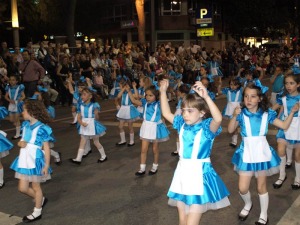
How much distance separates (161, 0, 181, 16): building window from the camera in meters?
41.8

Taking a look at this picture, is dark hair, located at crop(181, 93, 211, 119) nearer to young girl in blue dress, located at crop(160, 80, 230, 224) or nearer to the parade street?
young girl in blue dress, located at crop(160, 80, 230, 224)

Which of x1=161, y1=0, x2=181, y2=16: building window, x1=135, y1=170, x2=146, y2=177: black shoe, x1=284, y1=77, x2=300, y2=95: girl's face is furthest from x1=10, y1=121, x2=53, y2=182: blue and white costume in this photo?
x1=161, y1=0, x2=181, y2=16: building window

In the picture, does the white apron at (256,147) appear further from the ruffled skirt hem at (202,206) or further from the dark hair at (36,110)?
the dark hair at (36,110)

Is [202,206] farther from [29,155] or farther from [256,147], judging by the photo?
[29,155]

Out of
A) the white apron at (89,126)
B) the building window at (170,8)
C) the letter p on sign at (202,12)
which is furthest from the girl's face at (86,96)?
the building window at (170,8)

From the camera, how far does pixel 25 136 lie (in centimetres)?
520

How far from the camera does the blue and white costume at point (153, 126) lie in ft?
22.3

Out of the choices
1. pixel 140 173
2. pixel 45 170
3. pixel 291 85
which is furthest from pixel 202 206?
pixel 140 173

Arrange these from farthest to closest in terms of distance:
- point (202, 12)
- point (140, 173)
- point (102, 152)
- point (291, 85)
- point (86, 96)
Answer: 1. point (202, 12)
2. point (102, 152)
3. point (86, 96)
4. point (140, 173)
5. point (291, 85)

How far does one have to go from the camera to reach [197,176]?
3756 mm

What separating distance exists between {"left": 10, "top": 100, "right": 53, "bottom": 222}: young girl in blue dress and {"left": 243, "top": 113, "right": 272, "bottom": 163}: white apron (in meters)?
→ 2.47

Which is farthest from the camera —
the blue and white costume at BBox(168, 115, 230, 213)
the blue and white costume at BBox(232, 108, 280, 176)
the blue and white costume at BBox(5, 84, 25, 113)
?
the blue and white costume at BBox(5, 84, 25, 113)

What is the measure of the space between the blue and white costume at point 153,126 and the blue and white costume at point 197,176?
2884 millimetres

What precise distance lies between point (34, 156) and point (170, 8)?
127 ft
